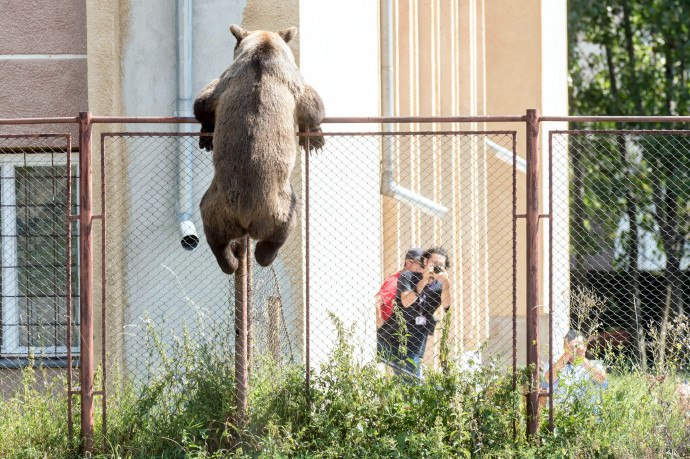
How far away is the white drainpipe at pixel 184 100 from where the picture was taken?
7.10 meters

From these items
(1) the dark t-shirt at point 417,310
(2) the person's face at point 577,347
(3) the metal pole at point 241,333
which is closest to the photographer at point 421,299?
(1) the dark t-shirt at point 417,310

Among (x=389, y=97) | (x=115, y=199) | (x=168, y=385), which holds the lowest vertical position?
(x=168, y=385)

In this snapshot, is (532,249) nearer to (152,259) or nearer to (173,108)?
(152,259)

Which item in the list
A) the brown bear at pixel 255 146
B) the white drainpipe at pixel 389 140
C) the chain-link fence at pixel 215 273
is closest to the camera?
the brown bear at pixel 255 146

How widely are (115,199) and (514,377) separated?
391cm

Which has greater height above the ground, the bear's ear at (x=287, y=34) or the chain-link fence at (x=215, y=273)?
the bear's ear at (x=287, y=34)

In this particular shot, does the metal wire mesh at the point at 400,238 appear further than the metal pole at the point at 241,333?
Yes

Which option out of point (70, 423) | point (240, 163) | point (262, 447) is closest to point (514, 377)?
point (262, 447)

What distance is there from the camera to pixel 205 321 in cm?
718

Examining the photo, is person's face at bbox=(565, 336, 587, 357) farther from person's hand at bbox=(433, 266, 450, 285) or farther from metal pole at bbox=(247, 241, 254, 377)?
metal pole at bbox=(247, 241, 254, 377)

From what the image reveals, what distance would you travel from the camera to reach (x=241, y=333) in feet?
19.1

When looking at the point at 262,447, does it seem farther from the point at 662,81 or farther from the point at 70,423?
the point at 662,81

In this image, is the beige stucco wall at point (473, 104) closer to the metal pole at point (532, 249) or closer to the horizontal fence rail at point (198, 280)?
the horizontal fence rail at point (198, 280)

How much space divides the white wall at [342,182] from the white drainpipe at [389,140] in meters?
0.14
